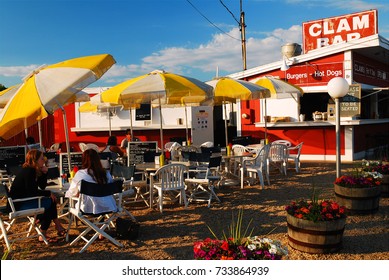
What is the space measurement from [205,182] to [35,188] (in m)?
2.55

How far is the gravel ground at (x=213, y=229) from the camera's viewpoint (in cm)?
395

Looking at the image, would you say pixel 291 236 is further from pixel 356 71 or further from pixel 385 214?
pixel 356 71

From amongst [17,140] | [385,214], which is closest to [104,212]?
[385,214]

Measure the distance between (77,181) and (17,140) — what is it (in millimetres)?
11436

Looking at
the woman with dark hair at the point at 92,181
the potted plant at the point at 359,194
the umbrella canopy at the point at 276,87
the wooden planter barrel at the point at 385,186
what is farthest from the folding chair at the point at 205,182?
the umbrella canopy at the point at 276,87

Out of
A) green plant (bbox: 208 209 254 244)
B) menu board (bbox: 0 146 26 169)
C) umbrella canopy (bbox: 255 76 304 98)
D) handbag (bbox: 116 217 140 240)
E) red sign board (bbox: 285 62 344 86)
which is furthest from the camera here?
red sign board (bbox: 285 62 344 86)

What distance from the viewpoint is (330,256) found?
3.71 metres

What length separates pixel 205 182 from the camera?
597 centimetres

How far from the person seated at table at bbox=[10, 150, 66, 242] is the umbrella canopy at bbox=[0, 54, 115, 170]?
451 millimetres

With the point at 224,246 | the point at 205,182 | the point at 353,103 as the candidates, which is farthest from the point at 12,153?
the point at 353,103

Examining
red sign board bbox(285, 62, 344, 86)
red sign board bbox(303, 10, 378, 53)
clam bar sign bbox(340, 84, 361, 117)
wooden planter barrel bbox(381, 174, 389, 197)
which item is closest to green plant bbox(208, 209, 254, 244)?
wooden planter barrel bbox(381, 174, 389, 197)

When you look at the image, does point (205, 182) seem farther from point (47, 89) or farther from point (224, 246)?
point (224, 246)

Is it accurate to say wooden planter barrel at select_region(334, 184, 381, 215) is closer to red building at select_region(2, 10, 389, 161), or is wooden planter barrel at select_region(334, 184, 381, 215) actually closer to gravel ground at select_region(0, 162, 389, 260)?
gravel ground at select_region(0, 162, 389, 260)

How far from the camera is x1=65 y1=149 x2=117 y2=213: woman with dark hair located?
4203 mm
